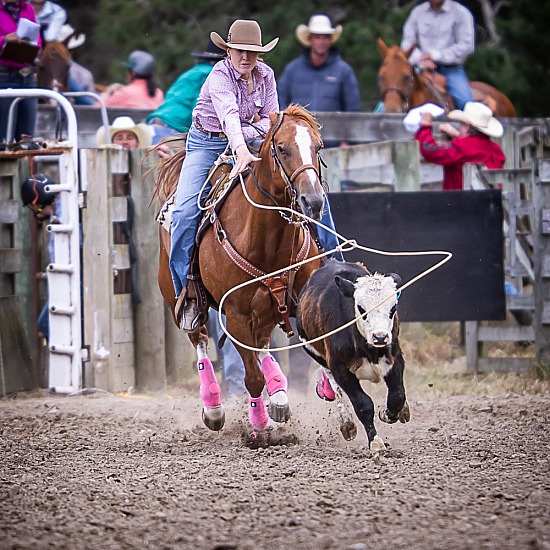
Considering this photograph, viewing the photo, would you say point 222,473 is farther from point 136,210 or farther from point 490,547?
point 136,210

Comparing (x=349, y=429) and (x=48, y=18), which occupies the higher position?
(x=48, y=18)

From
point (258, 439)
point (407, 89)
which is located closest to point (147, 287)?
point (258, 439)

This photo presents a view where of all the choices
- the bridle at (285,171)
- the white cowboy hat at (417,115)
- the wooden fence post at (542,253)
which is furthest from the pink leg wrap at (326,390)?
the white cowboy hat at (417,115)

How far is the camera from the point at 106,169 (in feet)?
29.9

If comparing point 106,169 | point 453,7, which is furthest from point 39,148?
point 453,7

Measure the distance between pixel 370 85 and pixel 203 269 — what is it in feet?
39.5

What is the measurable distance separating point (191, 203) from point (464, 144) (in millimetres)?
4135

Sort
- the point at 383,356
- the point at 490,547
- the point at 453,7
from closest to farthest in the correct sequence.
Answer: the point at 490,547 < the point at 383,356 < the point at 453,7

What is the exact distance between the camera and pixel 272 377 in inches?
268

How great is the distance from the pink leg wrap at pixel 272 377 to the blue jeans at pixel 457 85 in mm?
6600

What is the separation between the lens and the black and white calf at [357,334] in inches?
236

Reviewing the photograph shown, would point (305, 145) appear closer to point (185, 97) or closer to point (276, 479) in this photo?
point (276, 479)

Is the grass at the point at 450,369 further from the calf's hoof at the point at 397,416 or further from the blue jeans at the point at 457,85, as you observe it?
the blue jeans at the point at 457,85

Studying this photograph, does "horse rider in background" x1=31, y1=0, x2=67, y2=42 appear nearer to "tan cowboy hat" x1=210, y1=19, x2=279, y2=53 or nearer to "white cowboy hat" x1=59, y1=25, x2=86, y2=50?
"white cowboy hat" x1=59, y1=25, x2=86, y2=50
